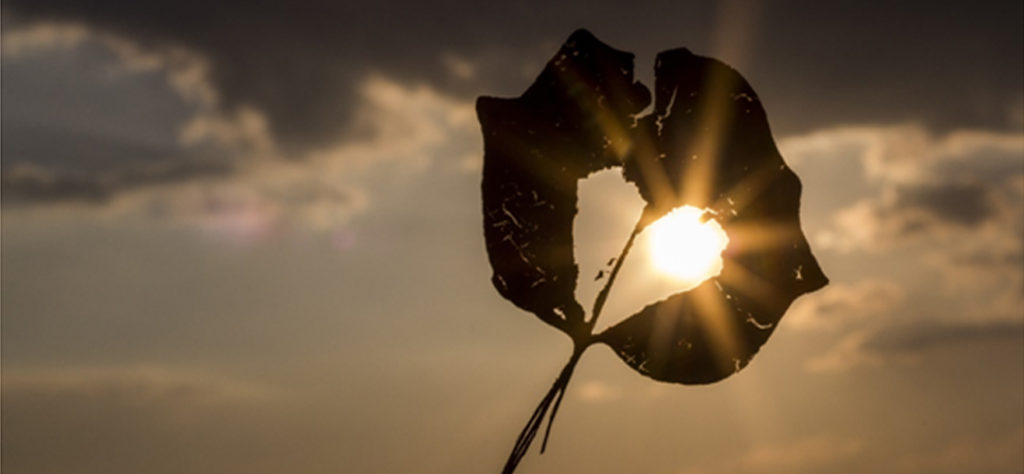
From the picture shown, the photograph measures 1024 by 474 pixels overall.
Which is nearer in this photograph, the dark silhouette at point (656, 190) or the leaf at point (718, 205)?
the dark silhouette at point (656, 190)

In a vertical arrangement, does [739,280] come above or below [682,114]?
below

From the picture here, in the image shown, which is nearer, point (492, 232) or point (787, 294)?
point (492, 232)

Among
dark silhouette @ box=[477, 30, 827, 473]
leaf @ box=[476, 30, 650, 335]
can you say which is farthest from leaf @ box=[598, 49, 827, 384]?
leaf @ box=[476, 30, 650, 335]

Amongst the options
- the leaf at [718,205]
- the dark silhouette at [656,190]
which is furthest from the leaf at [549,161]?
the leaf at [718,205]

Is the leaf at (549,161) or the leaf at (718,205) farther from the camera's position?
the leaf at (718,205)

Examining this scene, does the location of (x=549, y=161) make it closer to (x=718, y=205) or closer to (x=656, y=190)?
(x=656, y=190)

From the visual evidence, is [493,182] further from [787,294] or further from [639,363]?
[787,294]

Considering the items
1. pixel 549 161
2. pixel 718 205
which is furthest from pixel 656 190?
pixel 549 161

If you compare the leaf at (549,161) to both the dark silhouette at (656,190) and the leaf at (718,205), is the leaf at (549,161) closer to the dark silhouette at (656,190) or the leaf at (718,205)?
the dark silhouette at (656,190)

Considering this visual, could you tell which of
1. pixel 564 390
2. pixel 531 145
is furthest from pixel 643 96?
pixel 564 390
